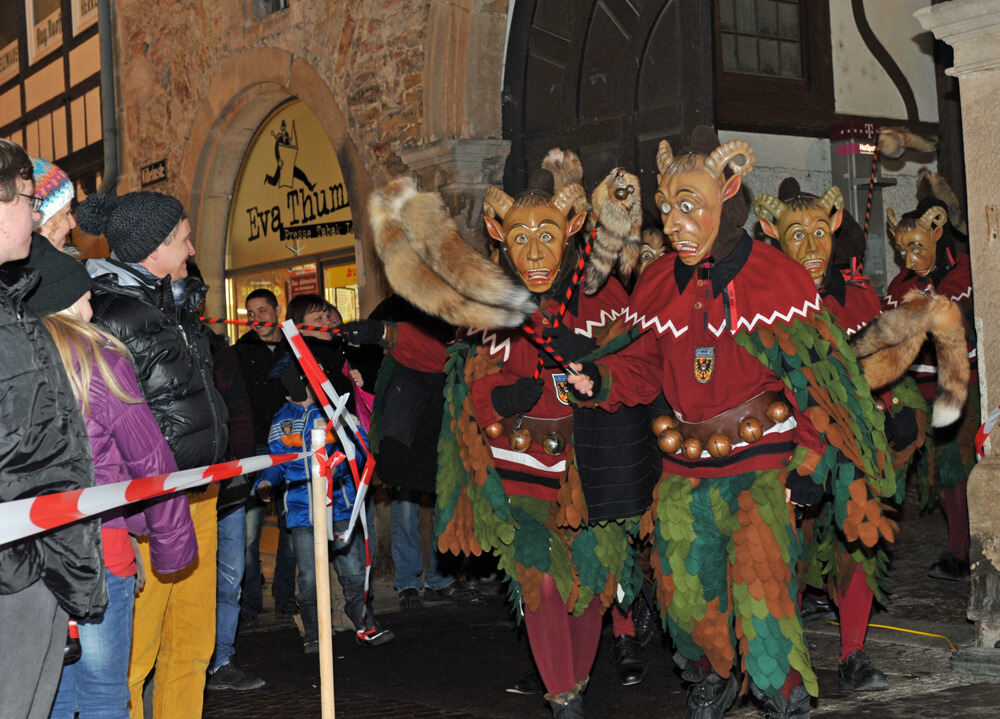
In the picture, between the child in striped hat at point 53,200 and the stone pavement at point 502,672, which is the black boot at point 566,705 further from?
the child in striped hat at point 53,200

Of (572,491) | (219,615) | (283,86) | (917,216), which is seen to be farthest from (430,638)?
(283,86)

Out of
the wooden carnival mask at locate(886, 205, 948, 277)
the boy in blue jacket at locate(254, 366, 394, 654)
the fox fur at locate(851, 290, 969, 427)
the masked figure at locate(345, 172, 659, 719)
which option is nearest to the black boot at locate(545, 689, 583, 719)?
the masked figure at locate(345, 172, 659, 719)

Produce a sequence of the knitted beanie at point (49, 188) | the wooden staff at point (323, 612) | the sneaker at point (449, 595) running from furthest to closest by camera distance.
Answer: the sneaker at point (449, 595) → the knitted beanie at point (49, 188) → the wooden staff at point (323, 612)

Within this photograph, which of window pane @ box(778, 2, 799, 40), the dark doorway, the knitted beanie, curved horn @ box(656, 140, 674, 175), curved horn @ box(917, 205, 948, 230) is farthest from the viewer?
window pane @ box(778, 2, 799, 40)

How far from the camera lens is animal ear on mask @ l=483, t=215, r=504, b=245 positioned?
5336 millimetres

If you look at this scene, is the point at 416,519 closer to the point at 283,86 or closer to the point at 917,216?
the point at 917,216

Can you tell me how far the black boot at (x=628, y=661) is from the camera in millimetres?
5934

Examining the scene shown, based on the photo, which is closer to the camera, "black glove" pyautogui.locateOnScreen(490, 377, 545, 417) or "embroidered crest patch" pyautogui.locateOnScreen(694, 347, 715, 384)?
"embroidered crest patch" pyautogui.locateOnScreen(694, 347, 715, 384)

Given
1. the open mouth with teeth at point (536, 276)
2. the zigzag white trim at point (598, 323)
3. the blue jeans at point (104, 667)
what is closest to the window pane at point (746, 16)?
the zigzag white trim at point (598, 323)

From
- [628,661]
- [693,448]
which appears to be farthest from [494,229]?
[628,661]

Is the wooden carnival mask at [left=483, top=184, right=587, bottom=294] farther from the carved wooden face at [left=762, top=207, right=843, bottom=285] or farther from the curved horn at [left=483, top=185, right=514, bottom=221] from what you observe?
the carved wooden face at [left=762, top=207, right=843, bottom=285]

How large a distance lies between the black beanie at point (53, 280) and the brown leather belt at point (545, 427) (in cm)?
213

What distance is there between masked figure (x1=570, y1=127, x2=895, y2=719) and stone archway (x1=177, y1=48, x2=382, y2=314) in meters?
5.37

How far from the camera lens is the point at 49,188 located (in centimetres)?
379
